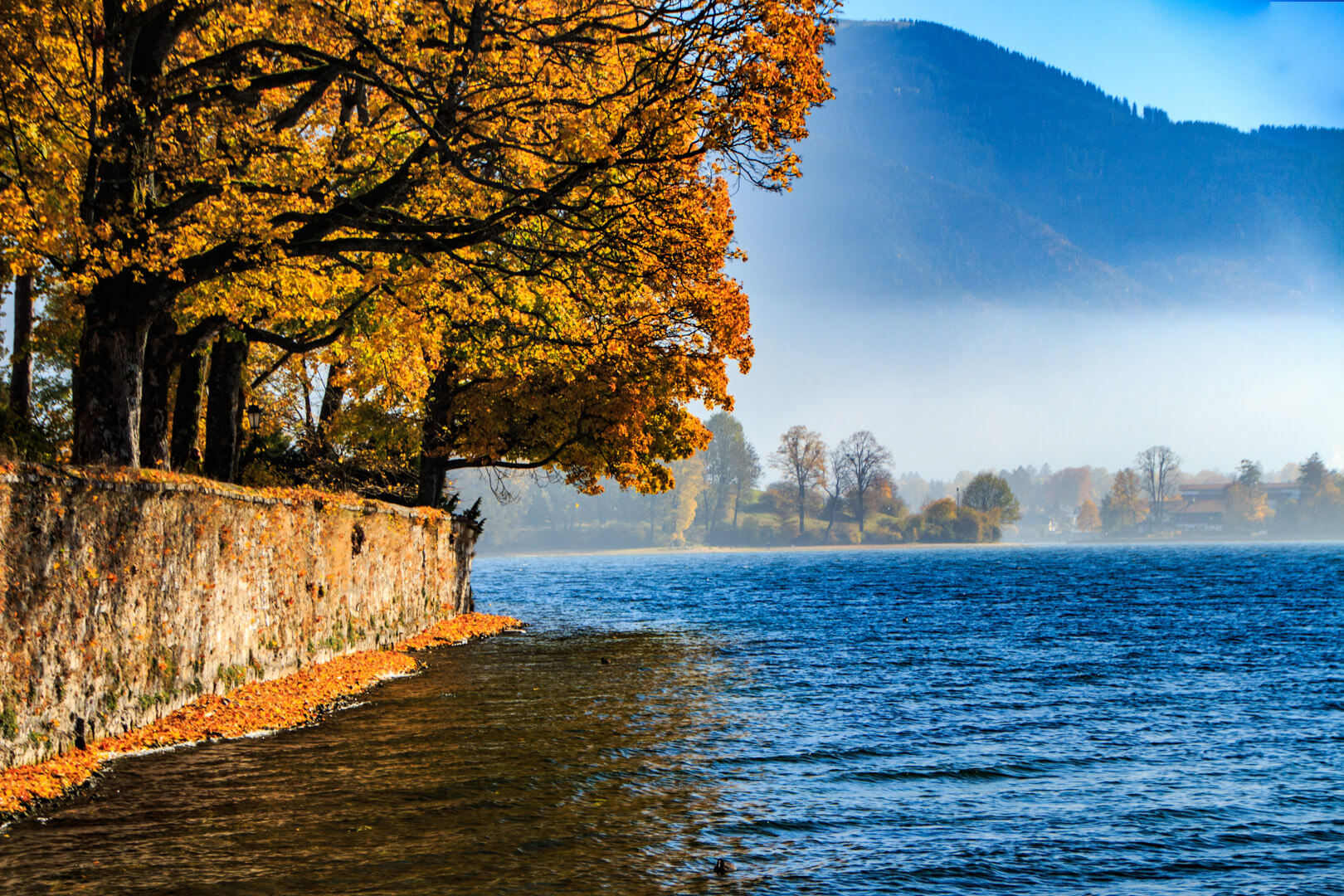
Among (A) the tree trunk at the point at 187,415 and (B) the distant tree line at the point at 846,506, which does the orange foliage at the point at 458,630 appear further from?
(B) the distant tree line at the point at 846,506

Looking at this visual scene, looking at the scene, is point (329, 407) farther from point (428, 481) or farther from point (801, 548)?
point (801, 548)

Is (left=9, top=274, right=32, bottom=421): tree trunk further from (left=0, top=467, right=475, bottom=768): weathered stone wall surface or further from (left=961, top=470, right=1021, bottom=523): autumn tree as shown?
(left=961, top=470, right=1021, bottom=523): autumn tree

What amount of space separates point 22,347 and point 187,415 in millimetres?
4102

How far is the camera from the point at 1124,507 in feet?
623

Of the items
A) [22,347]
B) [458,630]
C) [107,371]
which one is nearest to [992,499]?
Answer: [458,630]

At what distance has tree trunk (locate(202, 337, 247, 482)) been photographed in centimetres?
2230

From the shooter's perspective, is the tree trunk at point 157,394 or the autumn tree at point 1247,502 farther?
the autumn tree at point 1247,502

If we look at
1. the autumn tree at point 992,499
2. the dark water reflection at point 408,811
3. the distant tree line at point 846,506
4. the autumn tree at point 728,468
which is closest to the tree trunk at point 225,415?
the dark water reflection at point 408,811

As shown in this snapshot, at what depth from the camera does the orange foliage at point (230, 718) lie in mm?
8953

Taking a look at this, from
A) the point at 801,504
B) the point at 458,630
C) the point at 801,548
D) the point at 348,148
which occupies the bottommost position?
the point at 801,548

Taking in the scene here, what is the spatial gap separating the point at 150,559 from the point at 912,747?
10.1 meters

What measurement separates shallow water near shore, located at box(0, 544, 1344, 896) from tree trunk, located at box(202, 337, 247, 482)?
762 cm

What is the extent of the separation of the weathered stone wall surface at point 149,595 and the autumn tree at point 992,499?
145 metres

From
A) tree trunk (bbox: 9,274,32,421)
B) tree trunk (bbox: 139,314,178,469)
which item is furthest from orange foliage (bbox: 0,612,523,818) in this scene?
tree trunk (bbox: 9,274,32,421)
